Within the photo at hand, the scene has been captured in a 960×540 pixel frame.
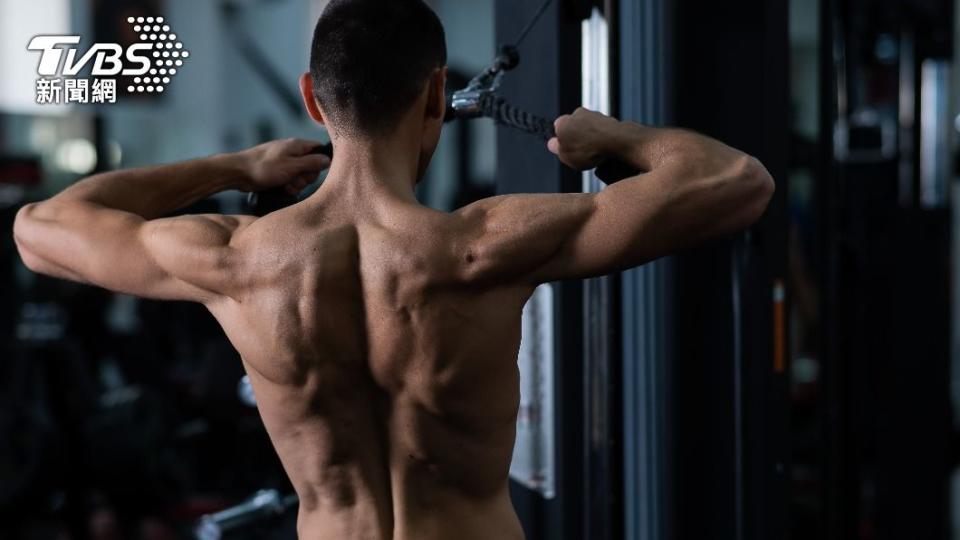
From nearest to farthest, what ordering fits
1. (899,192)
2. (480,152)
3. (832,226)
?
(832,226) → (899,192) → (480,152)

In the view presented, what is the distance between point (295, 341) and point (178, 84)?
6.55m

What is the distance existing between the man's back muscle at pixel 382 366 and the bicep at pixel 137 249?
4cm

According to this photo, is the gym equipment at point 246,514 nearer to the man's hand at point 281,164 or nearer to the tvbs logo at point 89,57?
the man's hand at point 281,164

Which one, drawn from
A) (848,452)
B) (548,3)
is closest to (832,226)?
(848,452)

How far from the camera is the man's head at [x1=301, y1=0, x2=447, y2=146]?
4.08 feet

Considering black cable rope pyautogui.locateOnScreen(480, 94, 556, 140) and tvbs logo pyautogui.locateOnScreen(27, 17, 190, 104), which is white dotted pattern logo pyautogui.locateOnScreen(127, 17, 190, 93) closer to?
tvbs logo pyautogui.locateOnScreen(27, 17, 190, 104)

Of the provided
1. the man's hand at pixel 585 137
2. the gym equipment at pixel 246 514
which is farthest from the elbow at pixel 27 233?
the man's hand at pixel 585 137

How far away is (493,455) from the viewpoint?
1.34 meters

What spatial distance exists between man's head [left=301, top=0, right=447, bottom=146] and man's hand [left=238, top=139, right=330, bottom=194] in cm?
19

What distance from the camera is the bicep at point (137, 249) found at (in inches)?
50.4

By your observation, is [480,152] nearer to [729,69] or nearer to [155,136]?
[155,136]

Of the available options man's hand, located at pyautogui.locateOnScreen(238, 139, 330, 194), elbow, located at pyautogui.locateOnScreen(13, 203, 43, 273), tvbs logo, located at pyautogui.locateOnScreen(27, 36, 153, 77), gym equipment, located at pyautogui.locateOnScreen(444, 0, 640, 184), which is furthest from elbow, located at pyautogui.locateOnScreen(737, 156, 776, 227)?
tvbs logo, located at pyautogui.locateOnScreen(27, 36, 153, 77)

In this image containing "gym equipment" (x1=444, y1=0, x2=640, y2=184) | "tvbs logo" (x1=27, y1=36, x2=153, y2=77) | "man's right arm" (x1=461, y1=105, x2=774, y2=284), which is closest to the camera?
"man's right arm" (x1=461, y1=105, x2=774, y2=284)

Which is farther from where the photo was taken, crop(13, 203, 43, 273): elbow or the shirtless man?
crop(13, 203, 43, 273): elbow
